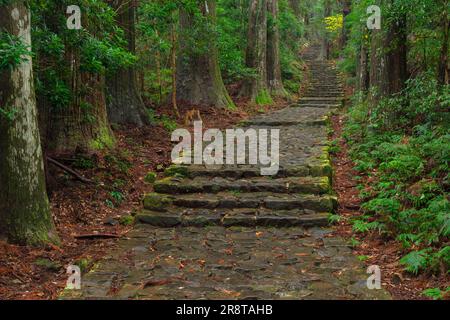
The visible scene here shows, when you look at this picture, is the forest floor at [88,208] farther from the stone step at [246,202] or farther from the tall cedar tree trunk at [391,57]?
the tall cedar tree trunk at [391,57]

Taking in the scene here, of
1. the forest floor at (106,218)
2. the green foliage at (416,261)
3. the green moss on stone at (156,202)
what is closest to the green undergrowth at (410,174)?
the green foliage at (416,261)

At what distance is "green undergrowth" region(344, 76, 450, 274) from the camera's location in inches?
226

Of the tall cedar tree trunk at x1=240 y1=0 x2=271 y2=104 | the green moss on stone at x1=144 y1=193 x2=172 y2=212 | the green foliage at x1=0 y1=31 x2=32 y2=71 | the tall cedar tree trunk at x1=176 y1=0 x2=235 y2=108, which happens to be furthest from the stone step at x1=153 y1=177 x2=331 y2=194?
the tall cedar tree trunk at x1=240 y1=0 x2=271 y2=104

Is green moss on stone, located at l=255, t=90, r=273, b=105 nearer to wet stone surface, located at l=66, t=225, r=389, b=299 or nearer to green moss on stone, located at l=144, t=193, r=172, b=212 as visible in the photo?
green moss on stone, located at l=144, t=193, r=172, b=212

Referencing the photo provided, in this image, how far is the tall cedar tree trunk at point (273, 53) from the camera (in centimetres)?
2061

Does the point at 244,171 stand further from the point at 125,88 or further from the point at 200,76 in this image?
the point at 200,76

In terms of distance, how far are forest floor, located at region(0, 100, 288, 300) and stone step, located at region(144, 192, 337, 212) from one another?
45cm

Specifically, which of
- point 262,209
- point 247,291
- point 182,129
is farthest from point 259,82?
point 247,291

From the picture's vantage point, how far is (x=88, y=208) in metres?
7.48

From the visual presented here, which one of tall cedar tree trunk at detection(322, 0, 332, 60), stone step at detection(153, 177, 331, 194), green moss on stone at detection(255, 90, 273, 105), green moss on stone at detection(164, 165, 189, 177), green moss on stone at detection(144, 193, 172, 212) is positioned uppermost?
tall cedar tree trunk at detection(322, 0, 332, 60)

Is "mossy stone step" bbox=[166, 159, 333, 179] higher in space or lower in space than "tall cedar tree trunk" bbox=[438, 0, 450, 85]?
lower

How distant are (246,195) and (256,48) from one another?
11.7 meters
